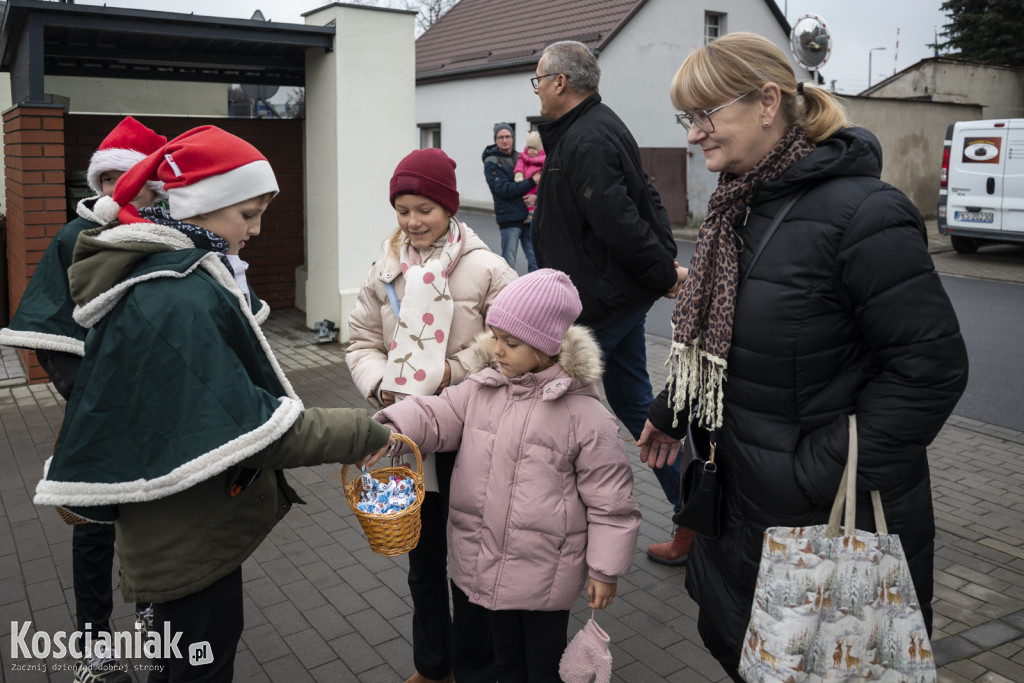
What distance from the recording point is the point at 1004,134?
14.6 meters

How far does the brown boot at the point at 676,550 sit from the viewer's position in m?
4.29

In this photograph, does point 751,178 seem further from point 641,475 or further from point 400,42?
point 400,42

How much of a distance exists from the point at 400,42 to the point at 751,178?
713 cm

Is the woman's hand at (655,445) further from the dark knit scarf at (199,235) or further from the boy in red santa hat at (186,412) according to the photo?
the dark knit scarf at (199,235)

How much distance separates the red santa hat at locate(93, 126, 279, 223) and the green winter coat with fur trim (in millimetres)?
136

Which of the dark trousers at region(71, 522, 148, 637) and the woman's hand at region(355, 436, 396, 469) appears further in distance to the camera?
the dark trousers at region(71, 522, 148, 637)

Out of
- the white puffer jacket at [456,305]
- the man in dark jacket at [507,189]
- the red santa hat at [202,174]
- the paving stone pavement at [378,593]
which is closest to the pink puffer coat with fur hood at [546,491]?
the white puffer jacket at [456,305]

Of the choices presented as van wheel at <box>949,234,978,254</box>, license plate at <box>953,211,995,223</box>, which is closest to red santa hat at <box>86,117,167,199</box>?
license plate at <box>953,211,995,223</box>

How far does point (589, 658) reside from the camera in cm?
268

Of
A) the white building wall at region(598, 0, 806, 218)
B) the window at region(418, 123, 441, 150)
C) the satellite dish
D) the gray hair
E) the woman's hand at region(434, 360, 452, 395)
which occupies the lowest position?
the woman's hand at region(434, 360, 452, 395)

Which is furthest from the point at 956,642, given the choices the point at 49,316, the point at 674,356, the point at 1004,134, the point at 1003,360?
the point at 1004,134

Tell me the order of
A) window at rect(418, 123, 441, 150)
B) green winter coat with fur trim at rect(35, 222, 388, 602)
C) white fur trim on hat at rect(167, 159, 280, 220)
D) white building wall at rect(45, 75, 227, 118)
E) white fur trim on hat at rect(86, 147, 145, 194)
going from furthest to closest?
window at rect(418, 123, 441, 150) → white building wall at rect(45, 75, 227, 118) → white fur trim on hat at rect(86, 147, 145, 194) → white fur trim on hat at rect(167, 159, 280, 220) → green winter coat with fur trim at rect(35, 222, 388, 602)

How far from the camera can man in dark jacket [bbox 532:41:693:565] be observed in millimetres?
3955

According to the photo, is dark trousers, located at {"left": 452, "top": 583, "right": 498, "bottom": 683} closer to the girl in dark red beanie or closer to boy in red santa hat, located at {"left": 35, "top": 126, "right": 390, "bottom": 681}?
the girl in dark red beanie
